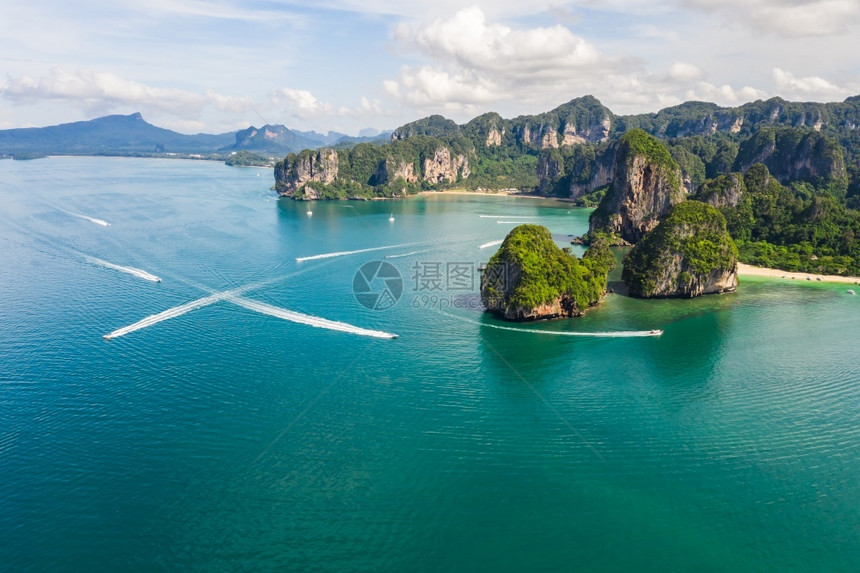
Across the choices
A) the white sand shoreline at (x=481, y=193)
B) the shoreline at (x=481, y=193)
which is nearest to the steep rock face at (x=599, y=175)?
the shoreline at (x=481, y=193)

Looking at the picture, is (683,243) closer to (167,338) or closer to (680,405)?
(680,405)

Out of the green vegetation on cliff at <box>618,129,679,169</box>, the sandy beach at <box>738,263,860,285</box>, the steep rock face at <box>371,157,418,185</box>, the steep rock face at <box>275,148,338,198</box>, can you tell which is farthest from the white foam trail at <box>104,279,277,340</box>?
the steep rock face at <box>371,157,418,185</box>

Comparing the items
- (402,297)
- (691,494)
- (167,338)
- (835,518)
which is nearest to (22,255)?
(167,338)

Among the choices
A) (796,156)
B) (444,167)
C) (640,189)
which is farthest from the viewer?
(444,167)

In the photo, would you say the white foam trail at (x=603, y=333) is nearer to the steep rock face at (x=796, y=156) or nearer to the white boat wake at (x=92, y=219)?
the white boat wake at (x=92, y=219)

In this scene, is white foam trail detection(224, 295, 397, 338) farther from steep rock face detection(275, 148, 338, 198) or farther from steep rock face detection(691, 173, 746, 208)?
steep rock face detection(275, 148, 338, 198)

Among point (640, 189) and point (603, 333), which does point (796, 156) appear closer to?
point (640, 189)

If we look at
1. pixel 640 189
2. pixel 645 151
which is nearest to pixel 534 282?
pixel 640 189
